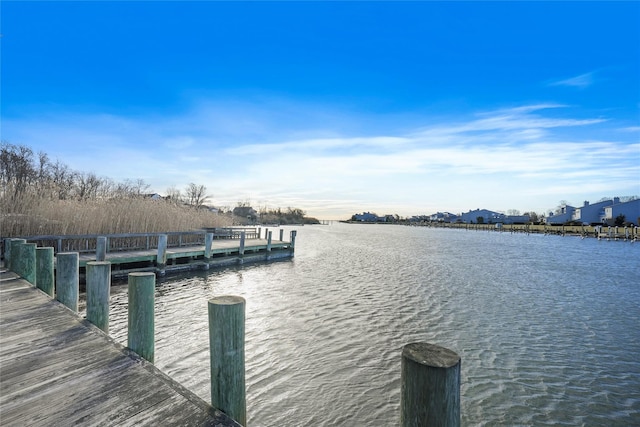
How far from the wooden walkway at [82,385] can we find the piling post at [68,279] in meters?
0.87

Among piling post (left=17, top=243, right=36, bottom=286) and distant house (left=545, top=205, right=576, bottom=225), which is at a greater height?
distant house (left=545, top=205, right=576, bottom=225)

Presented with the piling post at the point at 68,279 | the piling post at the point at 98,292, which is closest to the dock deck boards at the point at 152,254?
the piling post at the point at 68,279

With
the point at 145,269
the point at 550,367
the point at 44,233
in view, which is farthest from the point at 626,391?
→ the point at 44,233

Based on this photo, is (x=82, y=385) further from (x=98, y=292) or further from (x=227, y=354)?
(x=98, y=292)

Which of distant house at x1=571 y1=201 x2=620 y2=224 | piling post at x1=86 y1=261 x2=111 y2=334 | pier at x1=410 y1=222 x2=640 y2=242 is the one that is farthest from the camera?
distant house at x1=571 y1=201 x2=620 y2=224

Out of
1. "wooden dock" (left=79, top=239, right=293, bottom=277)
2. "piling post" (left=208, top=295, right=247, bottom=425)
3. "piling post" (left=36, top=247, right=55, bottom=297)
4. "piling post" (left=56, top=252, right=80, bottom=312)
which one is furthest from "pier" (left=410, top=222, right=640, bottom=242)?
"piling post" (left=36, top=247, right=55, bottom=297)

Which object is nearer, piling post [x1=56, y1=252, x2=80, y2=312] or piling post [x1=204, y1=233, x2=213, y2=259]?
piling post [x1=56, y1=252, x2=80, y2=312]

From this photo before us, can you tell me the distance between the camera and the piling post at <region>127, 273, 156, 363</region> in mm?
3344

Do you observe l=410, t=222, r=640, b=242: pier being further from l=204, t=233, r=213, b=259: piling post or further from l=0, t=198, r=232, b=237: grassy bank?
l=0, t=198, r=232, b=237: grassy bank

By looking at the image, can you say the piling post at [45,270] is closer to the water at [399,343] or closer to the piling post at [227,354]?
the water at [399,343]

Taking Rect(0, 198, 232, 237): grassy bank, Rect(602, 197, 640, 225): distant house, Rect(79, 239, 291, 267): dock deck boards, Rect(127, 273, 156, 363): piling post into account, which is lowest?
Rect(79, 239, 291, 267): dock deck boards

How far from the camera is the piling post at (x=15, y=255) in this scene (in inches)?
271

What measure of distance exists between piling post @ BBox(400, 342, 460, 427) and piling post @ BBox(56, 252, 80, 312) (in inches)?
206

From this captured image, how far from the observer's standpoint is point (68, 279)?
487 cm
